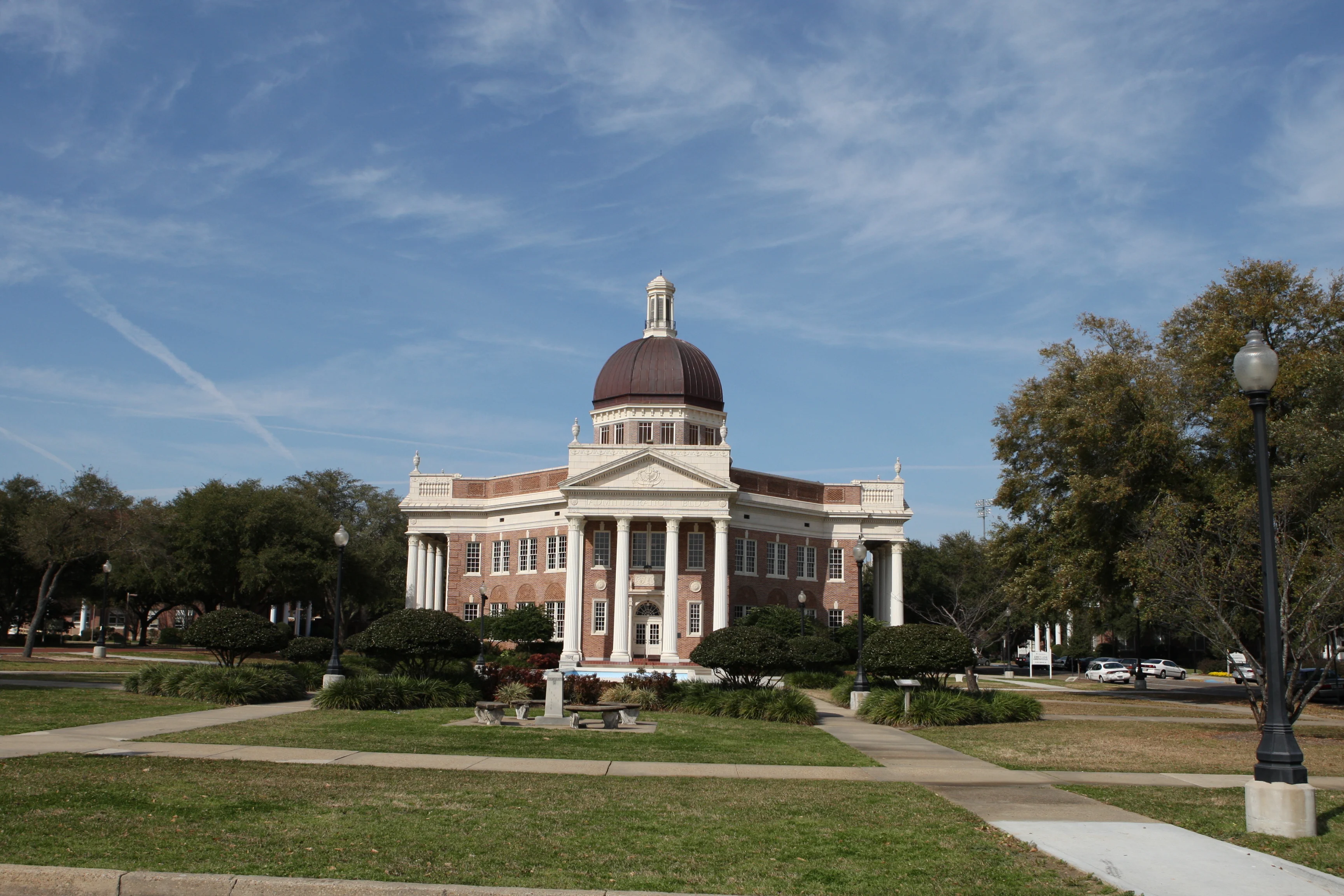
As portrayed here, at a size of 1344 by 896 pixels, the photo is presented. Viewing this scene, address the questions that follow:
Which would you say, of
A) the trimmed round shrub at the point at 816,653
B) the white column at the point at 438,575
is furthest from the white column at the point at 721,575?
the white column at the point at 438,575

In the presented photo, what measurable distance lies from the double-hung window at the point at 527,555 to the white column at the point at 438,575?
22.3 feet

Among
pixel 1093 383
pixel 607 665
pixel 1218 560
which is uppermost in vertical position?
pixel 1093 383

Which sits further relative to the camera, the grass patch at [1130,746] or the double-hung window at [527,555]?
the double-hung window at [527,555]

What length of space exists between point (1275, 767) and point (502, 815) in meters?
7.99

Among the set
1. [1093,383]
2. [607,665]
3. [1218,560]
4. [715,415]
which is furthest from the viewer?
[715,415]

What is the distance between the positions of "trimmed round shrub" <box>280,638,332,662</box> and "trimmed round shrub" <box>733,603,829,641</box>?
19.8 metres

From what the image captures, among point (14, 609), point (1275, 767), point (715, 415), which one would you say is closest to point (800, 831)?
point (1275, 767)

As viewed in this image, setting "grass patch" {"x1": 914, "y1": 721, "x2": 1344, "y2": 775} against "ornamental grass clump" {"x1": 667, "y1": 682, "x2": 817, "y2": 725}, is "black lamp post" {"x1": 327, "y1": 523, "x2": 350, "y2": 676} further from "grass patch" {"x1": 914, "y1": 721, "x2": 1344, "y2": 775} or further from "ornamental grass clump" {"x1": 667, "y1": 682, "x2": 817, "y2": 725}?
"grass patch" {"x1": 914, "y1": 721, "x2": 1344, "y2": 775}

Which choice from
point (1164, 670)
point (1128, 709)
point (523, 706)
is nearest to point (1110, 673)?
point (1164, 670)

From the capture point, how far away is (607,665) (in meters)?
55.2

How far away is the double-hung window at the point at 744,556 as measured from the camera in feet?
200

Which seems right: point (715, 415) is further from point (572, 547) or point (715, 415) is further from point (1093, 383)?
point (1093, 383)

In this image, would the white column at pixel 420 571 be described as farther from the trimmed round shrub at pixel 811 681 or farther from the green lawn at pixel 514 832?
the green lawn at pixel 514 832

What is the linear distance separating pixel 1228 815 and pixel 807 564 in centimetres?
5136
